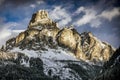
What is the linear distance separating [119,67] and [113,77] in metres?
5.43

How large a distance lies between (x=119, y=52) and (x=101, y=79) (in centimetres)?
4699

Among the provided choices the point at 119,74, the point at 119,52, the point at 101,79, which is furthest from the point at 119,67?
the point at 119,52

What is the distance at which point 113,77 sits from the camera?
11975 cm

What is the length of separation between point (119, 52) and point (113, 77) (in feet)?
196

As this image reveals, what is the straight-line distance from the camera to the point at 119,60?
141 metres

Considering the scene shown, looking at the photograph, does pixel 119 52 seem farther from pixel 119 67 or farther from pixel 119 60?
pixel 119 67

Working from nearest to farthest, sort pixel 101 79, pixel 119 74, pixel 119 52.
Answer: pixel 119 74, pixel 101 79, pixel 119 52

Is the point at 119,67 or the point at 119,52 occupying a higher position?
the point at 119,52

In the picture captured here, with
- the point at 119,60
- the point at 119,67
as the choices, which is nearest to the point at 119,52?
the point at 119,60

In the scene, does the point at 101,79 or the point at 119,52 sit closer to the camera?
the point at 101,79

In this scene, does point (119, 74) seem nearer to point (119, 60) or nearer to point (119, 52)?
point (119, 60)

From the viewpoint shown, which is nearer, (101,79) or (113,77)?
(113,77)

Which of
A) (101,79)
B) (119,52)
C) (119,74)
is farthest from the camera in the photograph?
(119,52)

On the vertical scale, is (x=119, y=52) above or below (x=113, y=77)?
above
